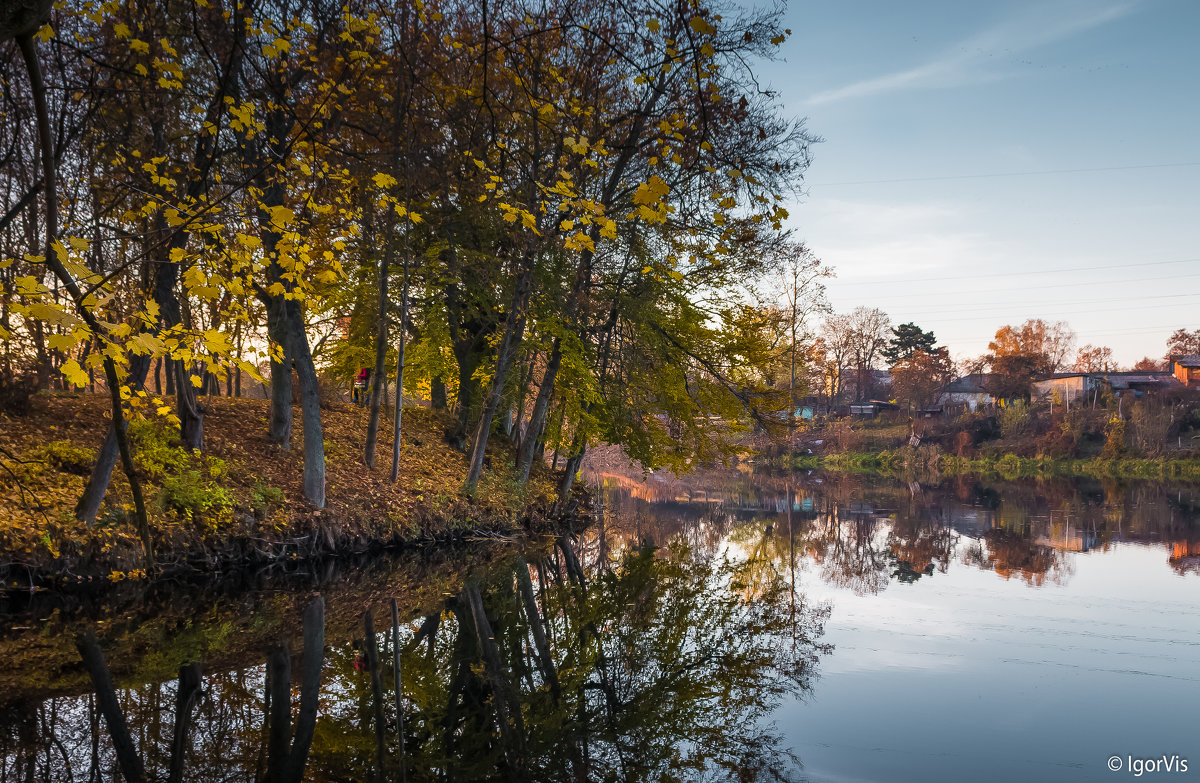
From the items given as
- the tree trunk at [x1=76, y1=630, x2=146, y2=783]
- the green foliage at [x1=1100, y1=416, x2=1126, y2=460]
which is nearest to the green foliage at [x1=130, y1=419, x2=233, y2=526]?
the tree trunk at [x1=76, y1=630, x2=146, y2=783]

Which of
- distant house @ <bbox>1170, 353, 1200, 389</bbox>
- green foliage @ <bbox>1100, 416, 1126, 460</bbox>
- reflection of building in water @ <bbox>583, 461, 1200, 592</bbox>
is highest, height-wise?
distant house @ <bbox>1170, 353, 1200, 389</bbox>

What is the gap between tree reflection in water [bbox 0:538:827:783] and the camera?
4543 millimetres

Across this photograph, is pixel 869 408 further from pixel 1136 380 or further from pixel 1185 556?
pixel 1185 556

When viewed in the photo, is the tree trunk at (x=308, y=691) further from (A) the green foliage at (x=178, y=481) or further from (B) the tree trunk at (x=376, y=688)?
(A) the green foliage at (x=178, y=481)

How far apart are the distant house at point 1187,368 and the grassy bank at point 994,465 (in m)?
28.3

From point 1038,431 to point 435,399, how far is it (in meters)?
40.5

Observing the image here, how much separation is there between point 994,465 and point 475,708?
45.2 m

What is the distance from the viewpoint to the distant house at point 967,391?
61156mm

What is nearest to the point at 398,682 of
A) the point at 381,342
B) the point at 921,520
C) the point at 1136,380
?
the point at 381,342

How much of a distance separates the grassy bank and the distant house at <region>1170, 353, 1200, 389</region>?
1116 inches

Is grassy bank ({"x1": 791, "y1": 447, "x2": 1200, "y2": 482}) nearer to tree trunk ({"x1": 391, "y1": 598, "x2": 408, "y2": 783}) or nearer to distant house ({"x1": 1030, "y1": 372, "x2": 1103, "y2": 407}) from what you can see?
distant house ({"x1": 1030, "y1": 372, "x2": 1103, "y2": 407})

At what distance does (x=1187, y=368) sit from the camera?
204ft

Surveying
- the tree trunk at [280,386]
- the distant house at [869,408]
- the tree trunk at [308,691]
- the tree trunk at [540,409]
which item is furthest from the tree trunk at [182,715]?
the distant house at [869,408]

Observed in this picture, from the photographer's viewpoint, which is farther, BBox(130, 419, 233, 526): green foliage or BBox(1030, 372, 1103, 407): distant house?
BBox(1030, 372, 1103, 407): distant house
